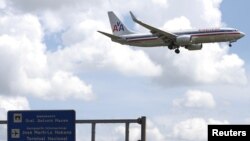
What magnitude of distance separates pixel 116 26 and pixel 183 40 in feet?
90.1

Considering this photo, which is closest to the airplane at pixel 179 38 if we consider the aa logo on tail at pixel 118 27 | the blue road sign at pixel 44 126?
the aa logo on tail at pixel 118 27

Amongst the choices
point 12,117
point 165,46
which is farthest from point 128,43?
point 12,117

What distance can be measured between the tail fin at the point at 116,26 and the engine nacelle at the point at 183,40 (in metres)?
18.1

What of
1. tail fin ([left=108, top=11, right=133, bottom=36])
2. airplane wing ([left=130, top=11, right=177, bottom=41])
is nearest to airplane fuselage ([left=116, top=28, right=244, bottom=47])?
airplane wing ([left=130, top=11, right=177, bottom=41])

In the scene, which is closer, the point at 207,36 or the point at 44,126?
the point at 44,126

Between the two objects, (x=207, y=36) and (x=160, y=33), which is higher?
(x=160, y=33)

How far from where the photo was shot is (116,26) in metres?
115

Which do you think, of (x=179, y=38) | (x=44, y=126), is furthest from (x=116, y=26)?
(x=44, y=126)

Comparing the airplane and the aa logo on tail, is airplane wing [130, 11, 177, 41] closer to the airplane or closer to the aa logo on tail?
the airplane

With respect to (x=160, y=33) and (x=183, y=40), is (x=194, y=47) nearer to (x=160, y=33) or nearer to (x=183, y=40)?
(x=183, y=40)

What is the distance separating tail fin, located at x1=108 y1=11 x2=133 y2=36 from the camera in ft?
360

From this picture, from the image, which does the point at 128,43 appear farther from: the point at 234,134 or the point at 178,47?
the point at 234,134

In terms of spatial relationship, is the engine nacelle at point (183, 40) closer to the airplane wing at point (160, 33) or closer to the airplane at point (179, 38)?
the airplane at point (179, 38)

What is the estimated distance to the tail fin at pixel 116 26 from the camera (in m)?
110
